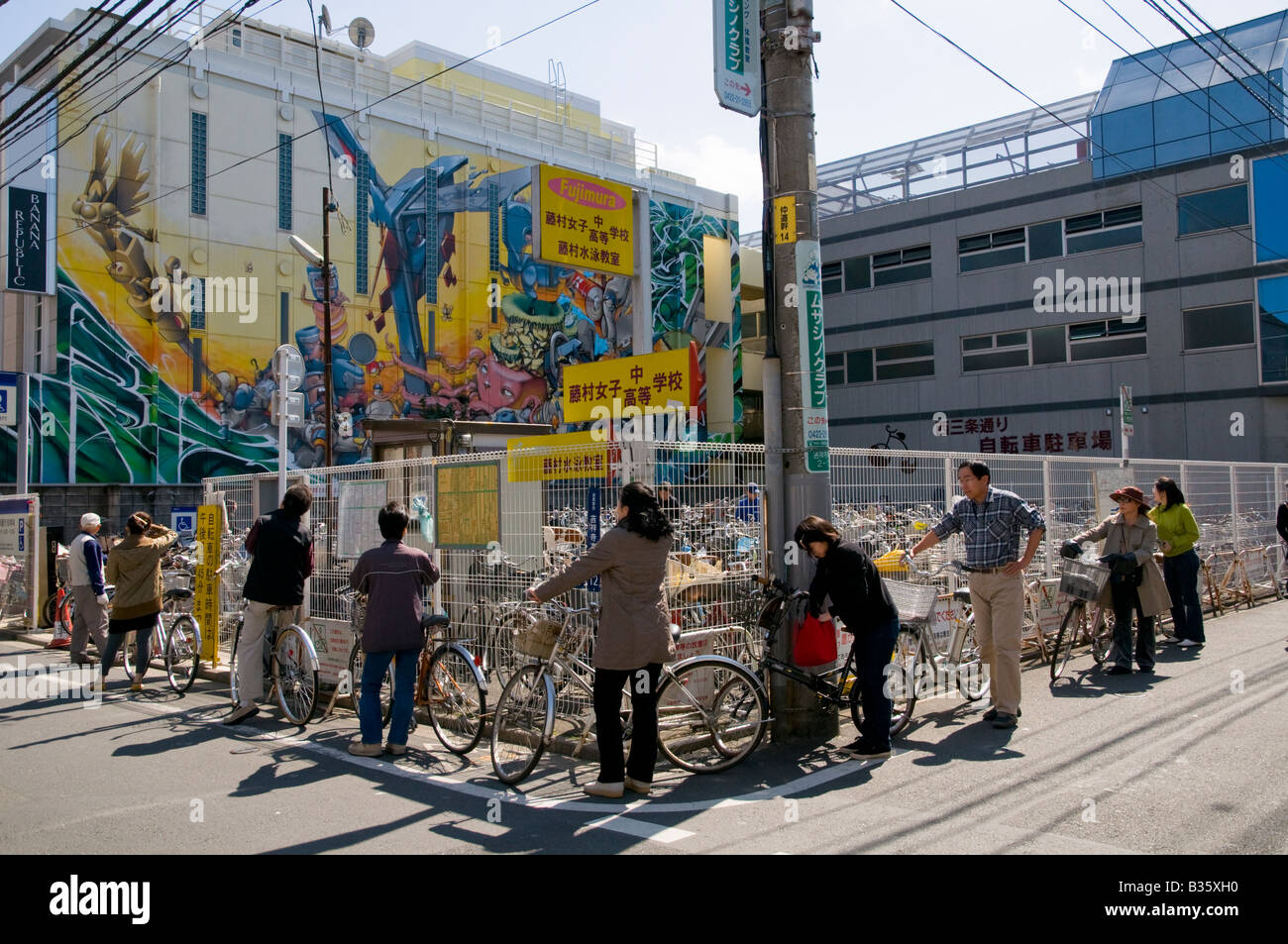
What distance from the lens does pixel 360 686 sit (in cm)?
770

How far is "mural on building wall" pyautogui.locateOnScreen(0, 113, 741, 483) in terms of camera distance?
1084 inches

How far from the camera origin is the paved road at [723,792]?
16.0 ft

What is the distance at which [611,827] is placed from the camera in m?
5.15

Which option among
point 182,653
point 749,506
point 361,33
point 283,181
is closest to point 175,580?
point 182,653

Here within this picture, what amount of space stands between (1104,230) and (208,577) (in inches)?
1056

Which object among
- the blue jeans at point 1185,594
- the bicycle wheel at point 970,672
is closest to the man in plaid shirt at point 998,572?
the bicycle wheel at point 970,672

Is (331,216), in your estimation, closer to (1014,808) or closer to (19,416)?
(19,416)

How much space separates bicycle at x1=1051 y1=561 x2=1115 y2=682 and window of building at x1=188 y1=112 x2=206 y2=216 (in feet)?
94.3

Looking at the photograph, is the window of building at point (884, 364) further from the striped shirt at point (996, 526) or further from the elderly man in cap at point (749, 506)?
the elderly man in cap at point (749, 506)

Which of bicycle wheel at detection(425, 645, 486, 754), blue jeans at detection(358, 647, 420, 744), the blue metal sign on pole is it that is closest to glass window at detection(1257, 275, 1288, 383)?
the blue metal sign on pole

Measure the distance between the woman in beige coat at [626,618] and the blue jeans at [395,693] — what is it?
66.6 inches

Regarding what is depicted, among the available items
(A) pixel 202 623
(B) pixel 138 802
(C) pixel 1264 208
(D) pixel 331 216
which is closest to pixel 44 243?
(D) pixel 331 216

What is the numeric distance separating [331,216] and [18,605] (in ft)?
67.9

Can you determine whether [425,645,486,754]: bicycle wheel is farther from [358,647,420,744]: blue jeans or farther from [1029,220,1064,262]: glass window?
[1029,220,1064,262]: glass window
